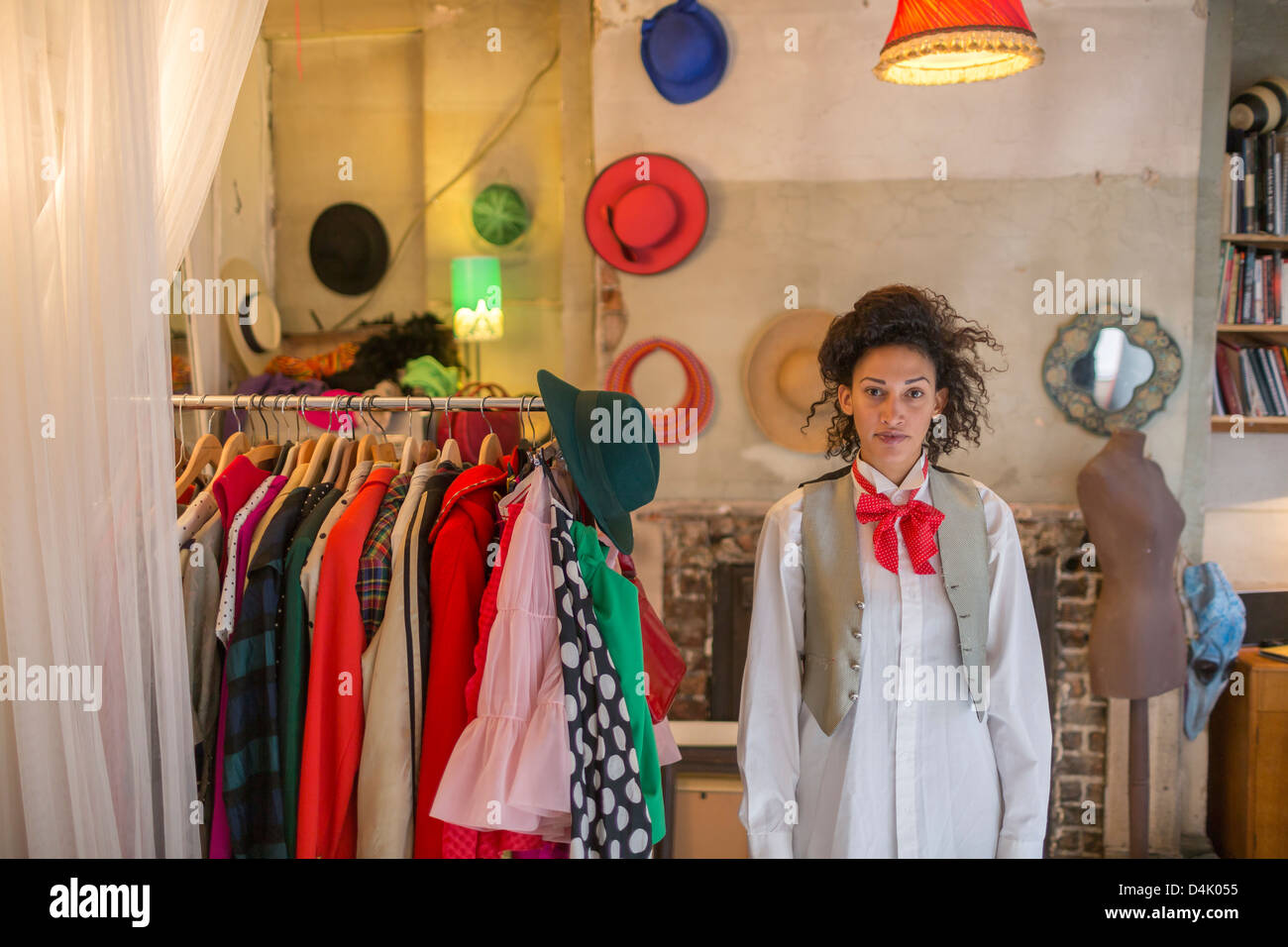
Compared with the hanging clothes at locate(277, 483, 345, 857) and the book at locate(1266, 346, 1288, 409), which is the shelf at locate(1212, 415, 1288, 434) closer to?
the book at locate(1266, 346, 1288, 409)


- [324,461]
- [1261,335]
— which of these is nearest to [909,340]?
[324,461]

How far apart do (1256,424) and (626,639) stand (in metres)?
2.98

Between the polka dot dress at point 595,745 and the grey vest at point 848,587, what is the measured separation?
0.36m

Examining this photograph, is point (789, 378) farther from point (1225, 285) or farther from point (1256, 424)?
point (1256, 424)

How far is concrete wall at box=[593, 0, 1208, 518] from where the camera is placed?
10.7 feet

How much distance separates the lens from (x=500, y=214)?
398 cm

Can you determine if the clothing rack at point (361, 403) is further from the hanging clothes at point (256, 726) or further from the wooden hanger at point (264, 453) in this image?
the hanging clothes at point (256, 726)

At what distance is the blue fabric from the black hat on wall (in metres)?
3.40

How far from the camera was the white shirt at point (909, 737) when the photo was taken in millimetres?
1572

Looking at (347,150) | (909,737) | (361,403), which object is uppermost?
(347,150)
